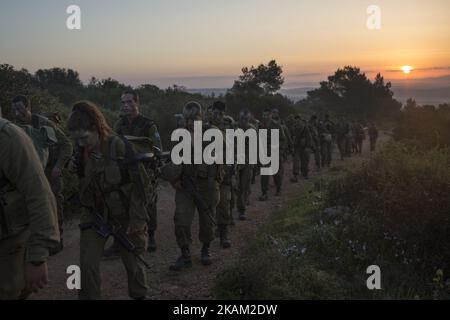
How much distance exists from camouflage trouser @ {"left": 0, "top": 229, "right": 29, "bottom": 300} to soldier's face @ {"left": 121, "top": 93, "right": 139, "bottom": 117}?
3349mm

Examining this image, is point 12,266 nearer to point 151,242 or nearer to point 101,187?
point 101,187

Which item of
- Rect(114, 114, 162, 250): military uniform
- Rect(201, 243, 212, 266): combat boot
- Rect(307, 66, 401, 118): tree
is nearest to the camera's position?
Rect(114, 114, 162, 250): military uniform

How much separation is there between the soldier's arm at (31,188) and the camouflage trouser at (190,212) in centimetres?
303

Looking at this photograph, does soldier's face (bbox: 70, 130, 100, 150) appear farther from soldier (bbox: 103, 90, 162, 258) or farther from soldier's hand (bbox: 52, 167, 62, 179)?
soldier's hand (bbox: 52, 167, 62, 179)

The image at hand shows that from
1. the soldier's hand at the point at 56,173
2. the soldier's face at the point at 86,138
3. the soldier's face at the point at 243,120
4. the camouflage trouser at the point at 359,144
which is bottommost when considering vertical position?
the camouflage trouser at the point at 359,144

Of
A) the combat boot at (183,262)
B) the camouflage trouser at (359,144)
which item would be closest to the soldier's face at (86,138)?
the combat boot at (183,262)

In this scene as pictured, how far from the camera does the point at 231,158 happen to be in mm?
7590

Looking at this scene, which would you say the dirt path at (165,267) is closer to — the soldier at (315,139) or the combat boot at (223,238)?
the combat boot at (223,238)

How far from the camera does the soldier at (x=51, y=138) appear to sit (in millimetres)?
6145

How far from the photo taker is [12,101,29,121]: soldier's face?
6129 millimetres

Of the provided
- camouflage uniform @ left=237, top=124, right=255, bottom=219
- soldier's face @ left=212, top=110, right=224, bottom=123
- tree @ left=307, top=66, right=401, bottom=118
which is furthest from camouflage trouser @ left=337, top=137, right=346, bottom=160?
tree @ left=307, top=66, right=401, bottom=118

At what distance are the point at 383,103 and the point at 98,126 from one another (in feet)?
192
